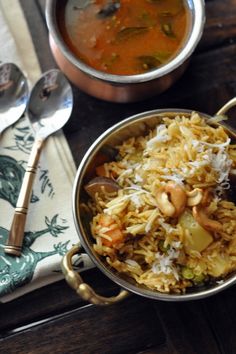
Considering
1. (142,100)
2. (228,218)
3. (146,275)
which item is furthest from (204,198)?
(142,100)

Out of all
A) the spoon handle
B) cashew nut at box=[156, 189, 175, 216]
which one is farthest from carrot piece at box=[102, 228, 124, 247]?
the spoon handle

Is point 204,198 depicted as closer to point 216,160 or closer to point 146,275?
point 216,160

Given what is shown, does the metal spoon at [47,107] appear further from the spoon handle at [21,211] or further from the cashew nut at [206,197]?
the cashew nut at [206,197]

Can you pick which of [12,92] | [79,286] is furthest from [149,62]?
[79,286]

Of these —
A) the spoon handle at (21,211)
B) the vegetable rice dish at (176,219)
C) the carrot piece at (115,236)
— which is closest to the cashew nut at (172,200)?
the vegetable rice dish at (176,219)

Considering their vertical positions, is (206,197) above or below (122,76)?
below

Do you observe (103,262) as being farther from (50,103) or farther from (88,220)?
(50,103)
